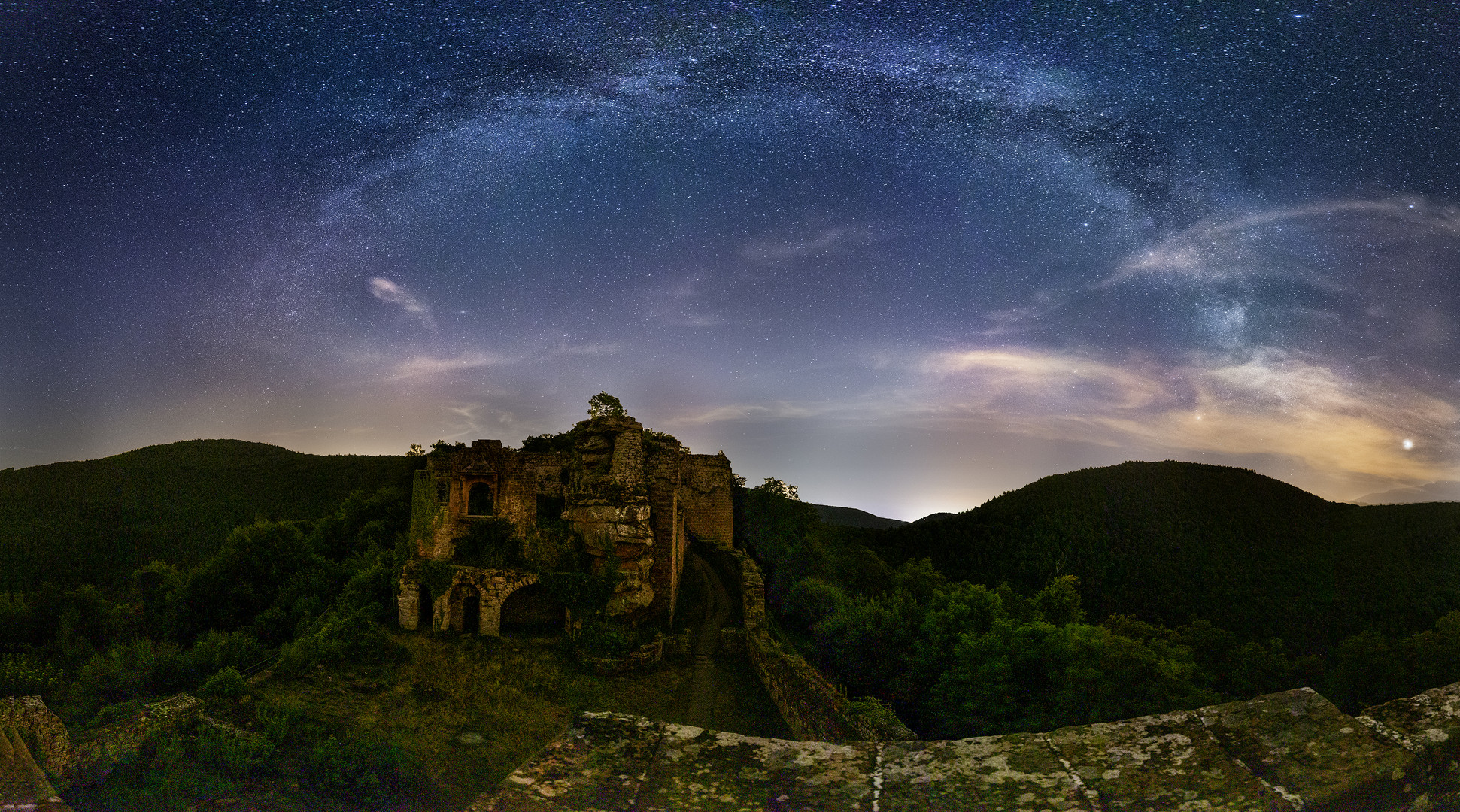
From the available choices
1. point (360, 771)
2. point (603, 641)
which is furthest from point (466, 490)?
point (360, 771)

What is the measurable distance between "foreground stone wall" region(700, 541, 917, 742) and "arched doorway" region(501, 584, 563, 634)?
7.23 m

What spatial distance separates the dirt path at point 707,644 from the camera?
68.3 ft

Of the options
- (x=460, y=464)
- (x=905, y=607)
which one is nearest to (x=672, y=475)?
(x=460, y=464)

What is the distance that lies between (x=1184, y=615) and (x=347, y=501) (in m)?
59.3

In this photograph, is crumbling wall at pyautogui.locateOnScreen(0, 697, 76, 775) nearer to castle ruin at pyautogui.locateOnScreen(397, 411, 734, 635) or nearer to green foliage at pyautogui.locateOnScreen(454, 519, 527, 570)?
castle ruin at pyautogui.locateOnScreen(397, 411, 734, 635)

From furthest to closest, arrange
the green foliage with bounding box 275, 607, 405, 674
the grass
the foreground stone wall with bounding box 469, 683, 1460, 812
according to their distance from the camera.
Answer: the green foliage with bounding box 275, 607, 405, 674, the grass, the foreground stone wall with bounding box 469, 683, 1460, 812

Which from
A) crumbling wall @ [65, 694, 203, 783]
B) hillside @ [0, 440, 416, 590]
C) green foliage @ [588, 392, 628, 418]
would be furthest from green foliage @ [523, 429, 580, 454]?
hillside @ [0, 440, 416, 590]

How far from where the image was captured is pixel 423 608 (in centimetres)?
2597

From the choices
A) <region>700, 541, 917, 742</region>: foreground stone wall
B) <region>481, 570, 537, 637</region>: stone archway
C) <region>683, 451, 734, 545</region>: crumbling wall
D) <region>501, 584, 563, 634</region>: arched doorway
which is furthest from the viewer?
<region>683, 451, 734, 545</region>: crumbling wall

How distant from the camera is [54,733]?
1420cm

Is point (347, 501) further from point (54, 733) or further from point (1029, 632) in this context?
point (1029, 632)

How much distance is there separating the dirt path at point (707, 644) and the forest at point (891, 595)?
11.5 ft

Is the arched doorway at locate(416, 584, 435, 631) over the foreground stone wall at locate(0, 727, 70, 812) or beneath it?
beneath

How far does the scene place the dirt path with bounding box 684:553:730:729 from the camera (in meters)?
20.8
